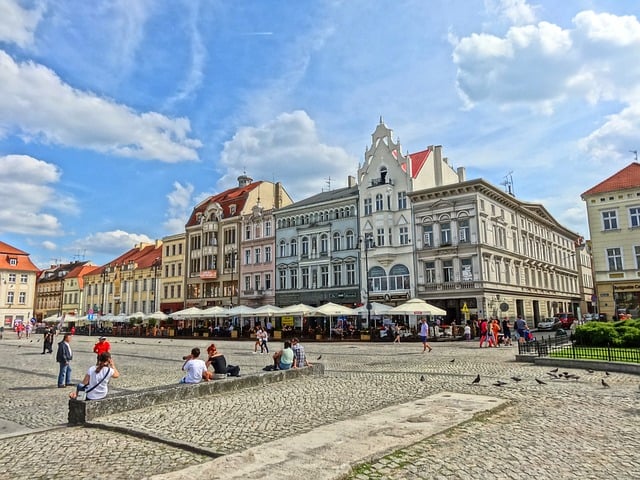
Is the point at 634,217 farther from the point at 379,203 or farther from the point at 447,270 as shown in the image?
the point at 379,203

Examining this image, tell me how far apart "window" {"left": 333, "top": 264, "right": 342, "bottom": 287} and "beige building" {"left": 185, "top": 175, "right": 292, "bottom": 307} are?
12.4m

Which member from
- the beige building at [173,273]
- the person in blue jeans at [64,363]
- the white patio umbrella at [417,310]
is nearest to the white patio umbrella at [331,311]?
the white patio umbrella at [417,310]

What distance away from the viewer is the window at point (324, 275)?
4972 centimetres

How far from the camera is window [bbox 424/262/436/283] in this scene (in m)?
42.7

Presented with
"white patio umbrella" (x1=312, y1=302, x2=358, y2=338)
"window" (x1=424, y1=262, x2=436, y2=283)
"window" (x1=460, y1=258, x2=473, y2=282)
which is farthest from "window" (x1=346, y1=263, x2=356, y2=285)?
"window" (x1=460, y1=258, x2=473, y2=282)

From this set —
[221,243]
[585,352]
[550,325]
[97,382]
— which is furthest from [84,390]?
[221,243]

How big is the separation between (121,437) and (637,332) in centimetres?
1761

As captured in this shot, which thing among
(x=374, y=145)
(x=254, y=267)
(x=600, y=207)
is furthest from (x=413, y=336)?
(x=254, y=267)

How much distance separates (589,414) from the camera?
355 inches

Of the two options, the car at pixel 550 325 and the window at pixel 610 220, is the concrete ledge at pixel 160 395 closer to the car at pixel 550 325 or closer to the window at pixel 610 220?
the window at pixel 610 220

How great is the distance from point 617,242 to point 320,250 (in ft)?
85.9

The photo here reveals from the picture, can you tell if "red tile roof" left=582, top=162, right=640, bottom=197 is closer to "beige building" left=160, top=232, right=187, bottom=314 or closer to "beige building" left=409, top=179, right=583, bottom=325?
"beige building" left=409, top=179, right=583, bottom=325

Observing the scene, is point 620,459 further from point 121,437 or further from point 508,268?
point 508,268

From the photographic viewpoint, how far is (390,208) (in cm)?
4584
